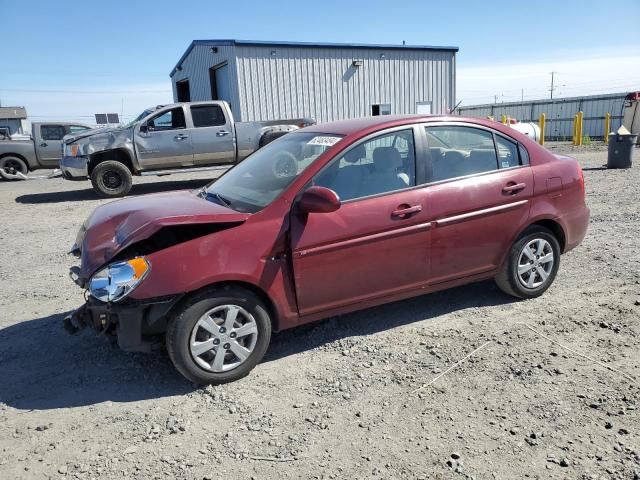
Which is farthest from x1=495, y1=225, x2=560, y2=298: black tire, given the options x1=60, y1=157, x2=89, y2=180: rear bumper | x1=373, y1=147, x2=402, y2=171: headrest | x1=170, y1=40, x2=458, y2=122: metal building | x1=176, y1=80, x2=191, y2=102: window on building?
x1=176, y1=80, x2=191, y2=102: window on building

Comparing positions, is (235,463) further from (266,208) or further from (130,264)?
(266,208)

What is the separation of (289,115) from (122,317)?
16.3 metres

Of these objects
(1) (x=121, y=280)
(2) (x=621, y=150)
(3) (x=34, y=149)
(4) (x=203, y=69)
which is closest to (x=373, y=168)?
(1) (x=121, y=280)

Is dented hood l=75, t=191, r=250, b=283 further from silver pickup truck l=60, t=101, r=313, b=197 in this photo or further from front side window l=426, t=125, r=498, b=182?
silver pickup truck l=60, t=101, r=313, b=197

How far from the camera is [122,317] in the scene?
123 inches

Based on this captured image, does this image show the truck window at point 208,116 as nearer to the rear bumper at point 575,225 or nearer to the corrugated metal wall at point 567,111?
the rear bumper at point 575,225

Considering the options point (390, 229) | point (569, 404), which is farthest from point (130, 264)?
point (569, 404)

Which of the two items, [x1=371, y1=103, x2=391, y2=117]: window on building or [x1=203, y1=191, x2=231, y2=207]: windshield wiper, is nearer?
[x1=203, y1=191, x2=231, y2=207]: windshield wiper

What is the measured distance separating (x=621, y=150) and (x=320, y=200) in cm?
1303

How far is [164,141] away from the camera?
40.1 feet

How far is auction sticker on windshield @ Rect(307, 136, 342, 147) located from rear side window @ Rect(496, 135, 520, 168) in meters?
1.48

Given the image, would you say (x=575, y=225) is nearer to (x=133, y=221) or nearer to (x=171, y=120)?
(x=133, y=221)

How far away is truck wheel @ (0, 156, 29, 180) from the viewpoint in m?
16.6

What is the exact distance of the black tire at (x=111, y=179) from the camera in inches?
461
